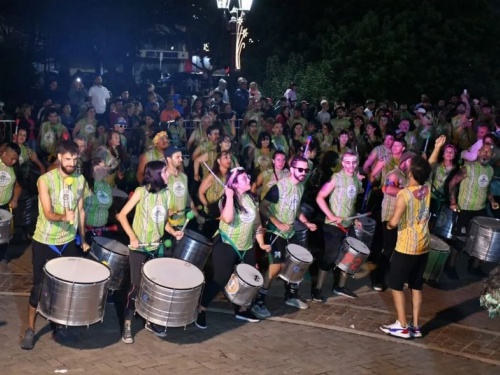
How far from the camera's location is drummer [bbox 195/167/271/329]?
9188 mm

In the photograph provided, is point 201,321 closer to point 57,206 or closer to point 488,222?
point 57,206

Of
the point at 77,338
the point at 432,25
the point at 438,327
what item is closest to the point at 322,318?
the point at 438,327

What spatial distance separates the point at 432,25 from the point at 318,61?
3814 mm

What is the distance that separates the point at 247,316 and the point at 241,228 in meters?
1.06

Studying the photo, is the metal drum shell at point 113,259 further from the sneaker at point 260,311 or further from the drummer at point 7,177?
the drummer at point 7,177

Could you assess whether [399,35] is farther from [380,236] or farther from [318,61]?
[380,236]

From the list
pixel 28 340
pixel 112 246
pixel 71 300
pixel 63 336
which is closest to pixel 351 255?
pixel 112 246

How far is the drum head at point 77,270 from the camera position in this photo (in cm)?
776

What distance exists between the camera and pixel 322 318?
9.90 meters

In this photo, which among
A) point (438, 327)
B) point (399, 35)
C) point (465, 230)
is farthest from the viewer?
point (399, 35)

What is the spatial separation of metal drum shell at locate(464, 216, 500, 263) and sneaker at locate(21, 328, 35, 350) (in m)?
5.55

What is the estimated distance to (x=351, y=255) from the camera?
1002 centimetres

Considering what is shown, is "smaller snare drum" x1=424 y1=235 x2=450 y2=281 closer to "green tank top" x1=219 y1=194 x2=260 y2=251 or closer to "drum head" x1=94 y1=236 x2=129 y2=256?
"green tank top" x1=219 y1=194 x2=260 y2=251

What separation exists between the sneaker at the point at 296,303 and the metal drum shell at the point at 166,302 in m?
2.23
